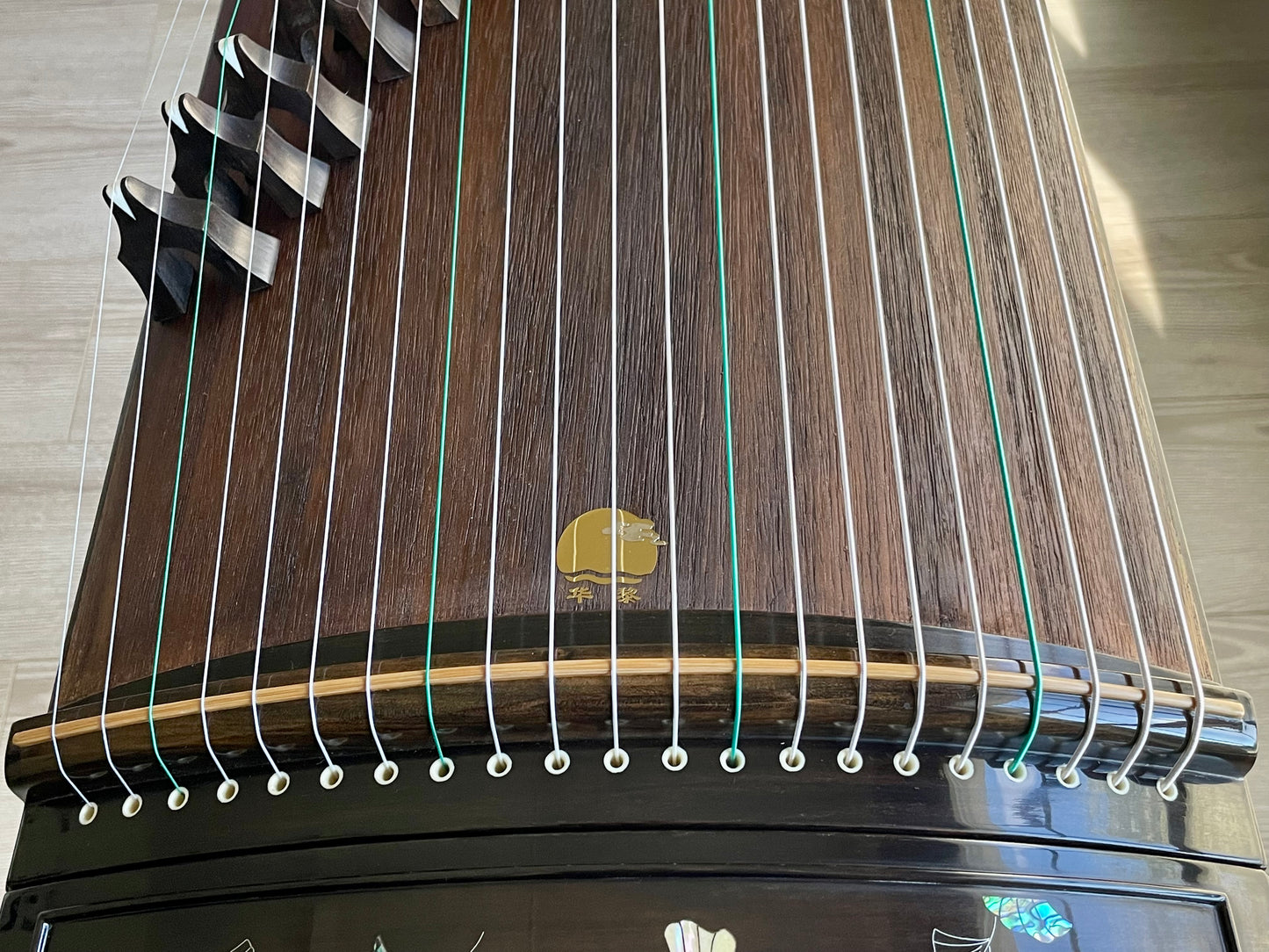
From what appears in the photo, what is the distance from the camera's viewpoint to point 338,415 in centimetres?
93

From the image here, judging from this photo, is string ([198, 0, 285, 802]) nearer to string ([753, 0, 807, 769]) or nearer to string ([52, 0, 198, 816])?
string ([52, 0, 198, 816])

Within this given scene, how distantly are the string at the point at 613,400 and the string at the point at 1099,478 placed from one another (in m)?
0.31

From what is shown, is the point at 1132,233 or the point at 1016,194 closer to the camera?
the point at 1016,194

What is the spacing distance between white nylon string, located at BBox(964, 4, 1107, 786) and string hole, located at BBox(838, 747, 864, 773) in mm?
131

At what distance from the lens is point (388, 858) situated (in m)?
0.74

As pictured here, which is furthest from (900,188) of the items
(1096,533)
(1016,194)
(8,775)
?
(8,775)

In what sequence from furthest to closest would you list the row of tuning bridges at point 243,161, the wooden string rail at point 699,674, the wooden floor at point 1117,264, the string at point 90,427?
the wooden floor at point 1117,264 → the row of tuning bridges at point 243,161 → the string at point 90,427 → the wooden string rail at point 699,674

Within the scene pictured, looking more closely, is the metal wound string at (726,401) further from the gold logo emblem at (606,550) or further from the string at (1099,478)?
the string at (1099,478)

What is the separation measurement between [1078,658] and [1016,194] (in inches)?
18.1

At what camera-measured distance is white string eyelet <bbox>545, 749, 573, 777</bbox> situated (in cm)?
74

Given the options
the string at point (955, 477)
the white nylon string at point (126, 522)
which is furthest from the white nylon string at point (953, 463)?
the white nylon string at point (126, 522)

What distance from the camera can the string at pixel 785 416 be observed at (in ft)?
2.37

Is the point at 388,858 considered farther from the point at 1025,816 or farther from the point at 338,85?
the point at 338,85

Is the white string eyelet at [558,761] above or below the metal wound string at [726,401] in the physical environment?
below
